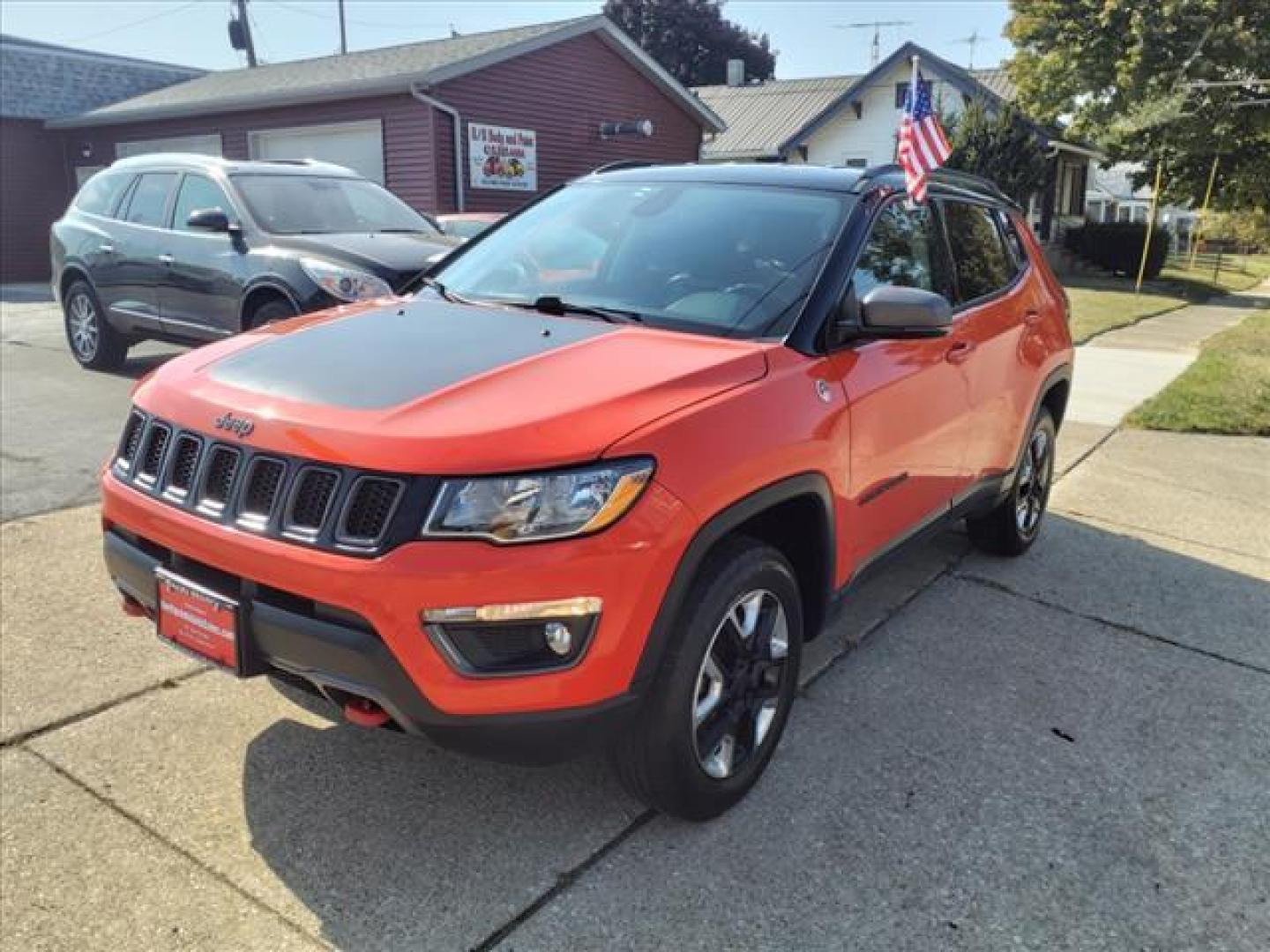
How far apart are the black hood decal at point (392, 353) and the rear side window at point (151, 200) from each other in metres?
6.01

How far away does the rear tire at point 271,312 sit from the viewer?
23.7ft

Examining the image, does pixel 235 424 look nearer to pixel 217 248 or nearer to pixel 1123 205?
pixel 217 248

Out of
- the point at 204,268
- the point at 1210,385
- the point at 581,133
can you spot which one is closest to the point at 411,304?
the point at 204,268

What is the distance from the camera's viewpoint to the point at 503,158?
17.5 metres

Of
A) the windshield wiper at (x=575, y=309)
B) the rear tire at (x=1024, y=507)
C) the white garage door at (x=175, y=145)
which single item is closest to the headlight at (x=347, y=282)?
the windshield wiper at (x=575, y=309)

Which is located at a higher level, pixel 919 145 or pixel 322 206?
pixel 919 145

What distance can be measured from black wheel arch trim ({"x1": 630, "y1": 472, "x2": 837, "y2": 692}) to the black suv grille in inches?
23.9

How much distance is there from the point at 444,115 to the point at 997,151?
45.4ft

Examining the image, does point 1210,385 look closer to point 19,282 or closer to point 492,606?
point 492,606

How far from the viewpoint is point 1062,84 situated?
2858 cm

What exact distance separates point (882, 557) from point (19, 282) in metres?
23.3

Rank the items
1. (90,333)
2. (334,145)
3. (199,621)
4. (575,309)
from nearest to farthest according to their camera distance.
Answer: (199,621)
(575,309)
(90,333)
(334,145)

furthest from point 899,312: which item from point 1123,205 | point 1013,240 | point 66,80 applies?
point 1123,205

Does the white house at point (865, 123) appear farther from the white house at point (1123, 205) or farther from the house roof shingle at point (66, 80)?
the white house at point (1123, 205)
